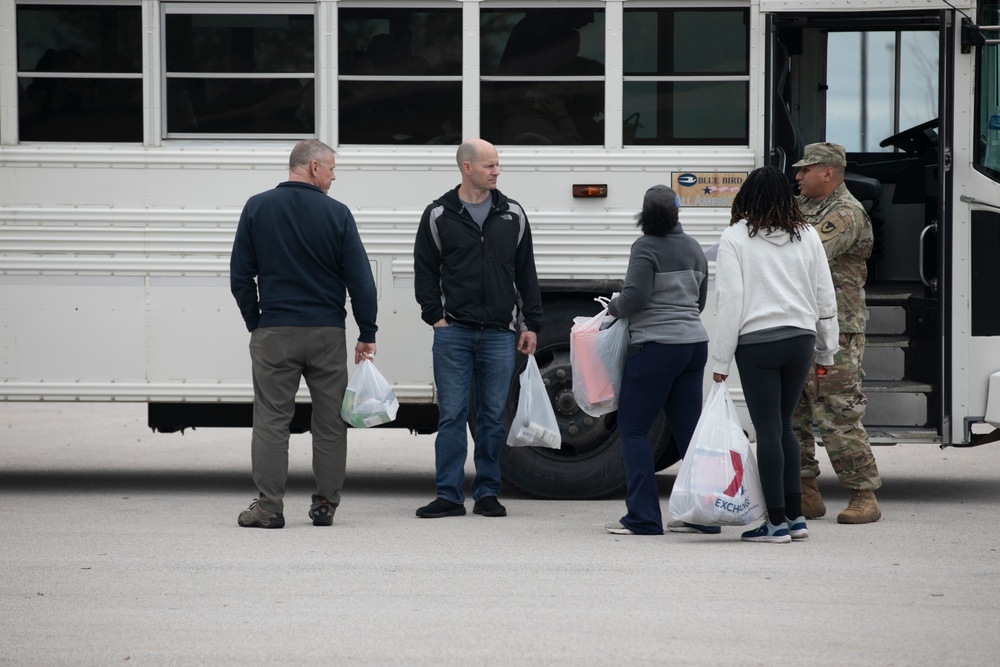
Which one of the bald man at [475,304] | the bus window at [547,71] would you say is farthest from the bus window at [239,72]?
the bald man at [475,304]

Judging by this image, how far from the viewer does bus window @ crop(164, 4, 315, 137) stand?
728 cm

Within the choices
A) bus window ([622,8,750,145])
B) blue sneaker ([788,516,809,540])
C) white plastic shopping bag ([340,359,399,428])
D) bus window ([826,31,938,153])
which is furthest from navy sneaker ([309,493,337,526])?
bus window ([826,31,938,153])

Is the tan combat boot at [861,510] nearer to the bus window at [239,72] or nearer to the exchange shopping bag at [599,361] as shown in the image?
the exchange shopping bag at [599,361]

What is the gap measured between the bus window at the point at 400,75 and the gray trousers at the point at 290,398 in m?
1.23

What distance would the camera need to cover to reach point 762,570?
5.54m

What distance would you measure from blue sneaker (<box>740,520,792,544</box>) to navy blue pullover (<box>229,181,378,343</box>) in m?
1.95

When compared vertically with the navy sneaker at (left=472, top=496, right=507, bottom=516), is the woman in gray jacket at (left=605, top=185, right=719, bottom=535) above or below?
above

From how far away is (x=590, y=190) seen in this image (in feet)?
23.7

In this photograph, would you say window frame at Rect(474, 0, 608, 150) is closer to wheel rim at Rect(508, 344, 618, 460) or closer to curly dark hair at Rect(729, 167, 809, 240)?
wheel rim at Rect(508, 344, 618, 460)

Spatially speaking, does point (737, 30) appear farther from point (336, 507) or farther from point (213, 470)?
point (213, 470)

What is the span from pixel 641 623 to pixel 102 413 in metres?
9.82

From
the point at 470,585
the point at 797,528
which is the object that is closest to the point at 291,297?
the point at 470,585

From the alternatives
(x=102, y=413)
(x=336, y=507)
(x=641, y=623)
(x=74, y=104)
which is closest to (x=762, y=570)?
(x=641, y=623)

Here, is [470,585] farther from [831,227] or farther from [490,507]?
[831,227]
